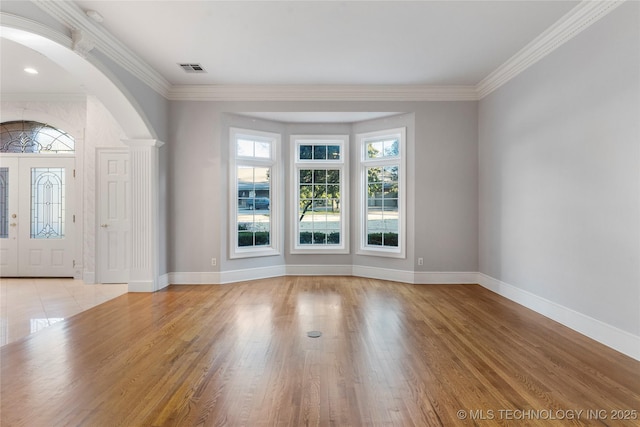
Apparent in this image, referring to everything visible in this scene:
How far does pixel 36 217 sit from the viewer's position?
602cm

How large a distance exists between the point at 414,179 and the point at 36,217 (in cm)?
662

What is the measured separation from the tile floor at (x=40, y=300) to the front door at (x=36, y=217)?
0.28 m

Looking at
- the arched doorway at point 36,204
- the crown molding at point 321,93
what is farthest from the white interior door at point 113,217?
the crown molding at point 321,93

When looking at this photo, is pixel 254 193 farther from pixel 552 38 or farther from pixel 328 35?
pixel 552 38

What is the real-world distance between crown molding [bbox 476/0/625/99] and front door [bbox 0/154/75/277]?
703 centimetres

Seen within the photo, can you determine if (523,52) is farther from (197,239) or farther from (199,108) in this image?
(197,239)

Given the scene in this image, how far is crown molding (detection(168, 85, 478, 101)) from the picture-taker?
5.31 metres

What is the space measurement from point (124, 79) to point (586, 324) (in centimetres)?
578

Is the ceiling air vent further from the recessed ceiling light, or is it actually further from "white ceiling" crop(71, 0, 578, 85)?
the recessed ceiling light

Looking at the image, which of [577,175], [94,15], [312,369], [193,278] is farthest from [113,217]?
[577,175]

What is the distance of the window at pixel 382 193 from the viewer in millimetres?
5629

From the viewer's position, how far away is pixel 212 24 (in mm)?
3547

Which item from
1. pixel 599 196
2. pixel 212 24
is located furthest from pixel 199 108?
pixel 599 196

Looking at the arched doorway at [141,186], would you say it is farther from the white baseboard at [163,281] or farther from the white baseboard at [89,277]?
the white baseboard at [89,277]
